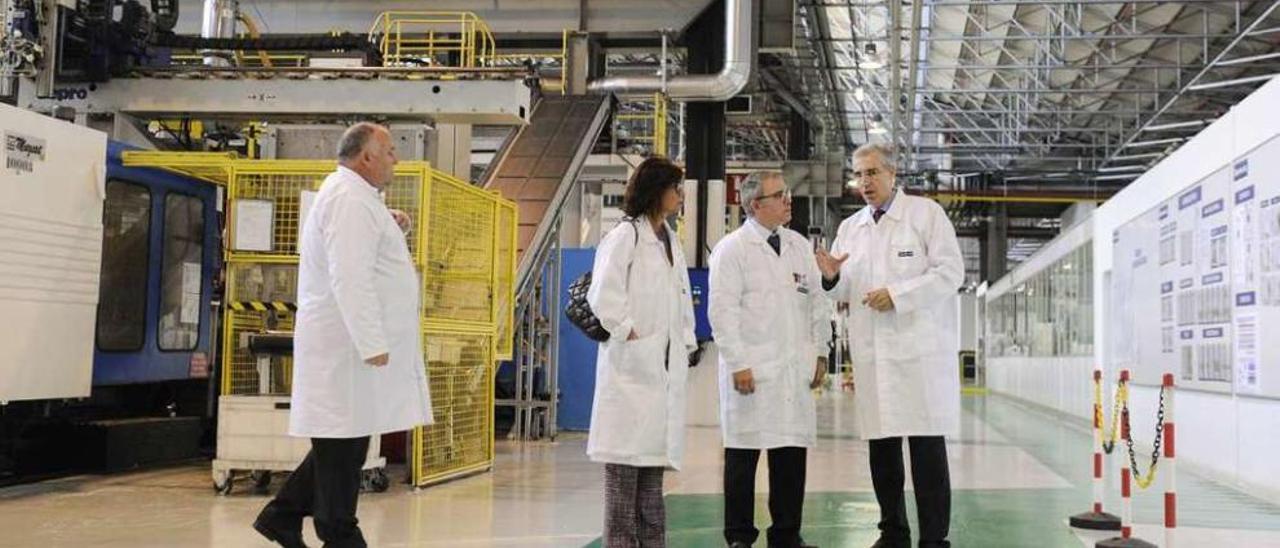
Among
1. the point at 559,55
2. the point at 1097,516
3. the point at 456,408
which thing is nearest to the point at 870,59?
the point at 559,55

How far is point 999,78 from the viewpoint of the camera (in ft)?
75.0

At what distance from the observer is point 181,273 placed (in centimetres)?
882

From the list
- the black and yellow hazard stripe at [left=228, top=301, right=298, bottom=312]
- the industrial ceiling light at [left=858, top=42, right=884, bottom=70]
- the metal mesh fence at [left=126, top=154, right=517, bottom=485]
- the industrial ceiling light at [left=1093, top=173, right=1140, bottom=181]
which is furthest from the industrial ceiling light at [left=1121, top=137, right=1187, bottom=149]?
the black and yellow hazard stripe at [left=228, top=301, right=298, bottom=312]

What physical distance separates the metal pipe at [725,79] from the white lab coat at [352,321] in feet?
33.7

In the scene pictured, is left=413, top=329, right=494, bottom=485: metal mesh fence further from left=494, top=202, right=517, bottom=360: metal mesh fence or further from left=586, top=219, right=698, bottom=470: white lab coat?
left=586, top=219, right=698, bottom=470: white lab coat

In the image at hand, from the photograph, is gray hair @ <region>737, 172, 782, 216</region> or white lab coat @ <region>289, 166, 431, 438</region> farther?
gray hair @ <region>737, 172, 782, 216</region>

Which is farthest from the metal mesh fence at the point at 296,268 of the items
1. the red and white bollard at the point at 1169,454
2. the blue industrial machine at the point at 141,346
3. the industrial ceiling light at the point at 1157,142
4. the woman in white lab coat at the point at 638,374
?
the industrial ceiling light at the point at 1157,142

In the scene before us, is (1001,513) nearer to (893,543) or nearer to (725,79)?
(893,543)

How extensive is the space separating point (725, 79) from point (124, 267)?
825cm

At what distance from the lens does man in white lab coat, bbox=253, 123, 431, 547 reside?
165 inches

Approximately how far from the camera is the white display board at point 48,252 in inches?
274

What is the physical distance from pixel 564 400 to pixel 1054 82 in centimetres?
1384

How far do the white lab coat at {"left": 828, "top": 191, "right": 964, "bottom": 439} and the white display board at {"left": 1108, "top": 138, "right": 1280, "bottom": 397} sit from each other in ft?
12.7

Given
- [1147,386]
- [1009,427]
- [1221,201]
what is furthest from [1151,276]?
[1009,427]
